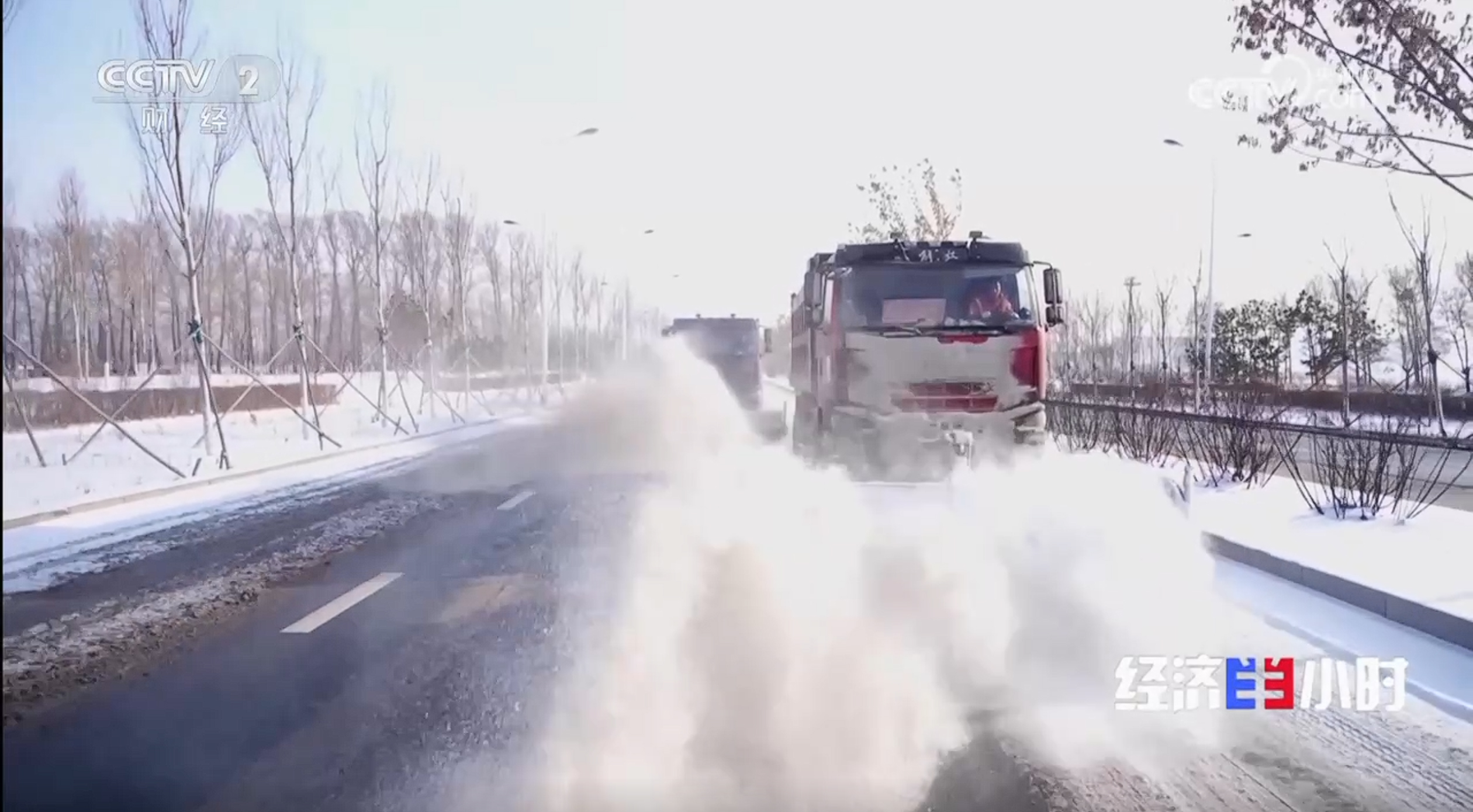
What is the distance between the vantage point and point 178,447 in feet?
42.2

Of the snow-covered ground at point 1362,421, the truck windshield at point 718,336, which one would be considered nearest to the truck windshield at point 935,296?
the snow-covered ground at point 1362,421

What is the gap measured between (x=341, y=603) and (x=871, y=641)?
304 cm

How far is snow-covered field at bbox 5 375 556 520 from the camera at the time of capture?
4469mm

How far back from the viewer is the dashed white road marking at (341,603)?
5043mm

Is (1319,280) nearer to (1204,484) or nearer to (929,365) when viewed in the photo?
(1204,484)

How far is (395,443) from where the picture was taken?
19297 millimetres

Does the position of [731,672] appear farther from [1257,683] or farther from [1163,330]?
[1163,330]

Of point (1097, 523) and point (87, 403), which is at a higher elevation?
point (87, 403)

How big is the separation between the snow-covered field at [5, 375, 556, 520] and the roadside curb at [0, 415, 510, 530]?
0.05 metres

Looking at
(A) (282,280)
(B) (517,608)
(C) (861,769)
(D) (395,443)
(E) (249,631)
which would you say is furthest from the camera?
(D) (395,443)

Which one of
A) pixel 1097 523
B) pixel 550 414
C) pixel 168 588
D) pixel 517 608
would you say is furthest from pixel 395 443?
pixel 1097 523

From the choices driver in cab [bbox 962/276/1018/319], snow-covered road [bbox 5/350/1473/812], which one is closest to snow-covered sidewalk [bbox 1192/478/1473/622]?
snow-covered road [bbox 5/350/1473/812]

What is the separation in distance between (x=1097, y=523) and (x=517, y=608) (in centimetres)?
327

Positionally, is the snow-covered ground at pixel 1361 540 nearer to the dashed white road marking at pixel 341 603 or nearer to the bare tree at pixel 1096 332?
the bare tree at pixel 1096 332
